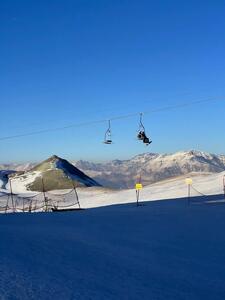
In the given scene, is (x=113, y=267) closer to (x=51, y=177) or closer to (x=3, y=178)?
(x=51, y=177)

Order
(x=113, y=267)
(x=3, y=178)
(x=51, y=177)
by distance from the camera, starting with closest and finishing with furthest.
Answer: (x=113, y=267) < (x=51, y=177) < (x=3, y=178)

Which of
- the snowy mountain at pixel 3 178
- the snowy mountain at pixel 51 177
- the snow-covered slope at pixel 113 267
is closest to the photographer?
the snow-covered slope at pixel 113 267

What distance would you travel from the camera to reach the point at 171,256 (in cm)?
981

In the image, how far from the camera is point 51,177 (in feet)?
452

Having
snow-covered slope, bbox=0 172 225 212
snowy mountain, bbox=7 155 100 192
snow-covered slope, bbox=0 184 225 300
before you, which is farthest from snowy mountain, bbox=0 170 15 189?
snow-covered slope, bbox=0 184 225 300

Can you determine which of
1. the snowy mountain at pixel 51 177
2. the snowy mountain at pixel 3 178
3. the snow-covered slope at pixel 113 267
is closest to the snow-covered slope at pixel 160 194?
the snow-covered slope at pixel 113 267

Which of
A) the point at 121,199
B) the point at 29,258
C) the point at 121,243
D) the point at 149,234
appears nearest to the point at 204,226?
the point at 149,234

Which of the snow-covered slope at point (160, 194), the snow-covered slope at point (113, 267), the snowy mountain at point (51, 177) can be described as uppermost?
the snowy mountain at point (51, 177)

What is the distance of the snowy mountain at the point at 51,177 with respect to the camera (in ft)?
421

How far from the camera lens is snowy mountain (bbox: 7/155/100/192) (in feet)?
421

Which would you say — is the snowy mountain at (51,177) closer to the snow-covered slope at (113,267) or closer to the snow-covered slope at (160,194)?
the snow-covered slope at (160,194)

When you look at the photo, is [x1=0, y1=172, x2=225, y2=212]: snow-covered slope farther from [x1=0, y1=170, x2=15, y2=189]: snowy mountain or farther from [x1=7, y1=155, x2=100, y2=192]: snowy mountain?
[x1=0, y1=170, x2=15, y2=189]: snowy mountain

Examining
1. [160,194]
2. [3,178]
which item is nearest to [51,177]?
[3,178]

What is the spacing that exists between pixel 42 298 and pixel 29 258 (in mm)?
2114
